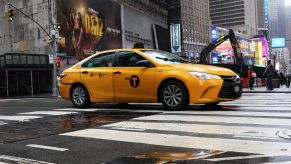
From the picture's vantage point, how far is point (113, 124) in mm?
7688

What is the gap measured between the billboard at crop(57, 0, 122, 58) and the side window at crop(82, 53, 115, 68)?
127 feet

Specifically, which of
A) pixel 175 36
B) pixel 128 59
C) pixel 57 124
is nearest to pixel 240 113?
pixel 128 59

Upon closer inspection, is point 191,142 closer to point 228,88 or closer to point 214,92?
point 214,92

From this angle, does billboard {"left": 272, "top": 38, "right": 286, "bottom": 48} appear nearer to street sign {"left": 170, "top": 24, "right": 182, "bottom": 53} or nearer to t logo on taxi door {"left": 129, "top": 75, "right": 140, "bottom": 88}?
street sign {"left": 170, "top": 24, "right": 182, "bottom": 53}

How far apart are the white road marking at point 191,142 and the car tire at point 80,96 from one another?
164 inches

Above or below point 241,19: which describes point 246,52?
below

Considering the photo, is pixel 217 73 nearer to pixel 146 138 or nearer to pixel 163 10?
pixel 146 138

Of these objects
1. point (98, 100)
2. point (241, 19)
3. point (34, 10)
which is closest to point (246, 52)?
point (241, 19)

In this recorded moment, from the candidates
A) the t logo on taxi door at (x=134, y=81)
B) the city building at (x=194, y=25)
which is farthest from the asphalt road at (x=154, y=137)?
the city building at (x=194, y=25)

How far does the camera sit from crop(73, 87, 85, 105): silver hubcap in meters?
11.2

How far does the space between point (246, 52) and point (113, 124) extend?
11649 cm

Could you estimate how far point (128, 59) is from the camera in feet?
34.2

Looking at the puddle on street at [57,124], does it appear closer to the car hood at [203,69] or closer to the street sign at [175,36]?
the car hood at [203,69]

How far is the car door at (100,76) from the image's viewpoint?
10633mm
